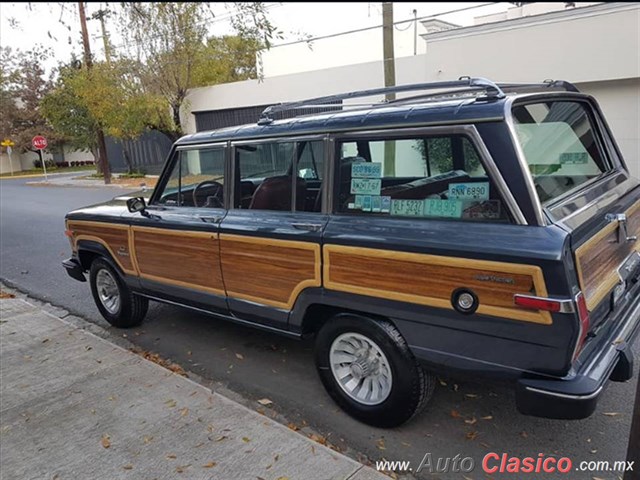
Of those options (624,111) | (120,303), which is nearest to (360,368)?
(120,303)

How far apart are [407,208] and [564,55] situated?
11057 millimetres

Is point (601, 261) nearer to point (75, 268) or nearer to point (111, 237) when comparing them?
point (111, 237)

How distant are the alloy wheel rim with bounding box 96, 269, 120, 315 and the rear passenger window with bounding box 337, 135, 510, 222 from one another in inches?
119

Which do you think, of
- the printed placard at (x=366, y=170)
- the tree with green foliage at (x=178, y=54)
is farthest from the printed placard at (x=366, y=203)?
the tree with green foliage at (x=178, y=54)

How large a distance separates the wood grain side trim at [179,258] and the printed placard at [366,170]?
4.11 feet

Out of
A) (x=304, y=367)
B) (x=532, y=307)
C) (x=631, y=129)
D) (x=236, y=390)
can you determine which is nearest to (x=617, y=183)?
A: (x=532, y=307)

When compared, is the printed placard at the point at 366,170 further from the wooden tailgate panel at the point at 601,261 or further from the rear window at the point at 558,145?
the wooden tailgate panel at the point at 601,261

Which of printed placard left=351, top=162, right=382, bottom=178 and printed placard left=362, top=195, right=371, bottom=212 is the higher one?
printed placard left=351, top=162, right=382, bottom=178

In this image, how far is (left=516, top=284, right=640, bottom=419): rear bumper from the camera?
7.21 ft

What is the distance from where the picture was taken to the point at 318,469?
2.62 meters

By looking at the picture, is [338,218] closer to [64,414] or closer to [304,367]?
[304,367]

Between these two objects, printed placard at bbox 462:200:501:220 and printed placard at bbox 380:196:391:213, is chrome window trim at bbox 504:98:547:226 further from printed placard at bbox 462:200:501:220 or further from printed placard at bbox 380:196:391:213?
printed placard at bbox 380:196:391:213

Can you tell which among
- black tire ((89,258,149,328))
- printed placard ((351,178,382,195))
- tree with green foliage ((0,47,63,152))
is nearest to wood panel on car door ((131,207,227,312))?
black tire ((89,258,149,328))

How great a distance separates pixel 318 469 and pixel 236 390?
3.95ft
